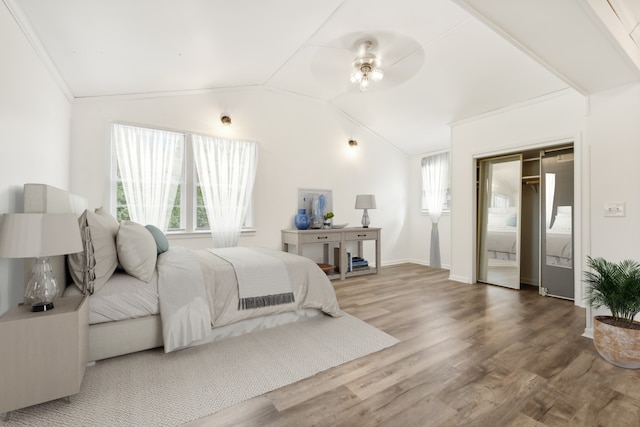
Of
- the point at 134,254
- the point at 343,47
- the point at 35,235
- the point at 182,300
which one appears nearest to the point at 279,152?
the point at 343,47

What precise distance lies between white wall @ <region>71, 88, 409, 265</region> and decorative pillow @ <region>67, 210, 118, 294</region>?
5.39 feet

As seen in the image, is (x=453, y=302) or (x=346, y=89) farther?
(x=346, y=89)

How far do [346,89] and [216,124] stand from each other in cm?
197

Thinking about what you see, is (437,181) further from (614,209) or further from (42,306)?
(42,306)

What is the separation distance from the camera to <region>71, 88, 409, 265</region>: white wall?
3350 millimetres

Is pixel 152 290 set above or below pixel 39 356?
above

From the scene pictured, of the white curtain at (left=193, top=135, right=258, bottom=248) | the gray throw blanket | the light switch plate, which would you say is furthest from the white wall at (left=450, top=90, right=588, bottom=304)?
the white curtain at (left=193, top=135, right=258, bottom=248)

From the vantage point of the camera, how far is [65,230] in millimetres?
1564

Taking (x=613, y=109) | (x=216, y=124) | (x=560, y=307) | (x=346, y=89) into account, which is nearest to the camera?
(x=613, y=109)

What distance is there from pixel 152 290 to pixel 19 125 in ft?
4.66

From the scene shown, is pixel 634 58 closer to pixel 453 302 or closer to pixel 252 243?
pixel 453 302

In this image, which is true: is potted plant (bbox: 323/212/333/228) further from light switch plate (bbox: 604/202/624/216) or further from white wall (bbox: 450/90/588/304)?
light switch plate (bbox: 604/202/624/216)

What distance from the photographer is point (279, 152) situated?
4.50 m

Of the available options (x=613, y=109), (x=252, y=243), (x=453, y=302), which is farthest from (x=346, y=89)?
(x=453, y=302)
